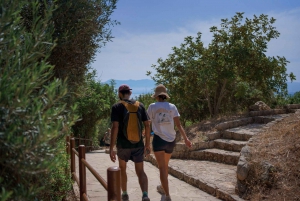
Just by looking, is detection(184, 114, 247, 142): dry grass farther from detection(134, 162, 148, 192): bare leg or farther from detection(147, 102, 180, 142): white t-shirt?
detection(134, 162, 148, 192): bare leg

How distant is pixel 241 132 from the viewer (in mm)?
10281

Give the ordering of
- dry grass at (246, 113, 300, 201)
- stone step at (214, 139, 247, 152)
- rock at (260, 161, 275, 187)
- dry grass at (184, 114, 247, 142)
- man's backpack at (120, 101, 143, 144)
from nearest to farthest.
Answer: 1. man's backpack at (120, 101, 143, 144)
2. dry grass at (246, 113, 300, 201)
3. rock at (260, 161, 275, 187)
4. stone step at (214, 139, 247, 152)
5. dry grass at (184, 114, 247, 142)

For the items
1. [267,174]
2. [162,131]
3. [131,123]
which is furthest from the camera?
[267,174]

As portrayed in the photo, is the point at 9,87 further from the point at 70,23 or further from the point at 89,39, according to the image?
the point at 89,39

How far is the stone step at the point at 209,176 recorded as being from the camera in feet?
20.1

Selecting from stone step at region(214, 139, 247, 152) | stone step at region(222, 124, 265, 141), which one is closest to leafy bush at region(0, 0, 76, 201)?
stone step at region(214, 139, 247, 152)

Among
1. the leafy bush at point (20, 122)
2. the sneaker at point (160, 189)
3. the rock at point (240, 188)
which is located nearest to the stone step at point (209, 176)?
the rock at point (240, 188)

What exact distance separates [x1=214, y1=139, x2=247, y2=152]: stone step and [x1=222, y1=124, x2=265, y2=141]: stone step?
0.94ft

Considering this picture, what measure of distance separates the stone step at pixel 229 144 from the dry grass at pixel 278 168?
243cm

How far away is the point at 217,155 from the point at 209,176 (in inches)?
79.0

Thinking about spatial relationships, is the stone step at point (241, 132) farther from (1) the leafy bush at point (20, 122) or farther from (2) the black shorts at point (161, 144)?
(1) the leafy bush at point (20, 122)

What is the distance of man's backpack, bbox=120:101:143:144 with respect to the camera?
199 inches

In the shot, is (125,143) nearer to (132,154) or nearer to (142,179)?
(132,154)

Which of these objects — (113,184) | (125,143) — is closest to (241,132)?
(125,143)
